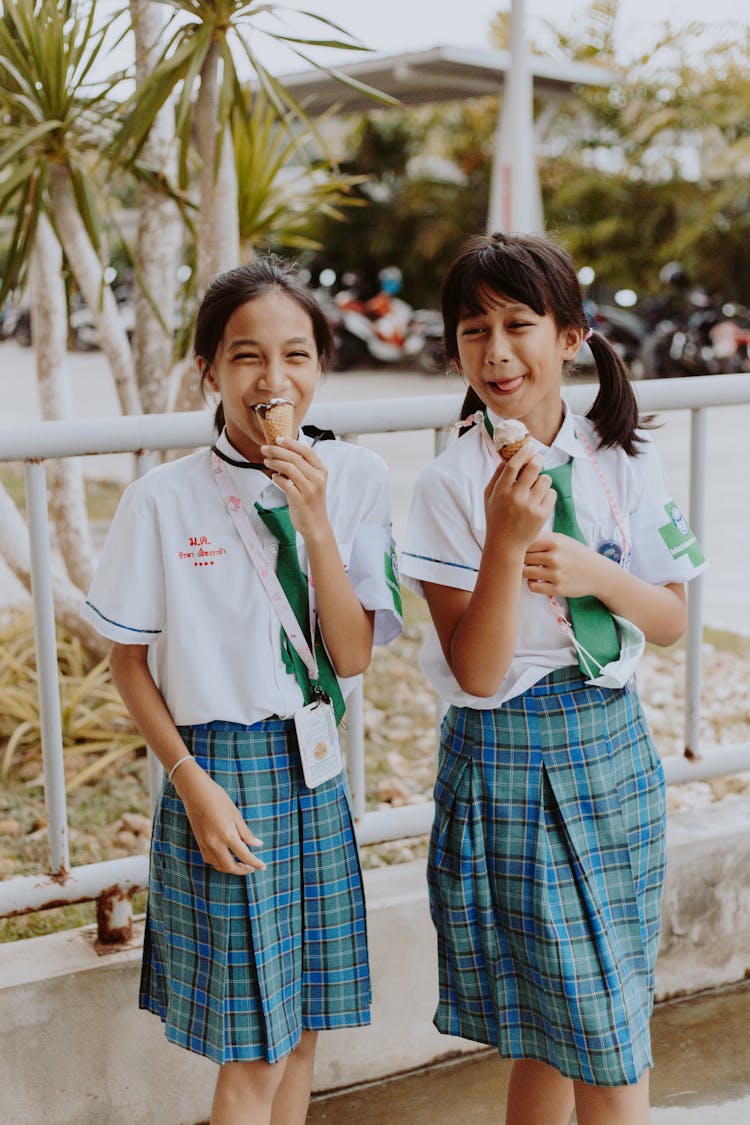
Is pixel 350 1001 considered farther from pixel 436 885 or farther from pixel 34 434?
pixel 34 434

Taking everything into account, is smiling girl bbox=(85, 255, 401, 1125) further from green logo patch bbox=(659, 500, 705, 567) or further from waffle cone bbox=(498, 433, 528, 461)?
green logo patch bbox=(659, 500, 705, 567)

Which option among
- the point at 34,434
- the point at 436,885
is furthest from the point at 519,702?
the point at 34,434

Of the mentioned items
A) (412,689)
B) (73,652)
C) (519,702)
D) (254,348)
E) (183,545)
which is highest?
(254,348)

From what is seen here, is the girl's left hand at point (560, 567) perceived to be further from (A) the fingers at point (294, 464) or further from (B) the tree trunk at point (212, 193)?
(B) the tree trunk at point (212, 193)

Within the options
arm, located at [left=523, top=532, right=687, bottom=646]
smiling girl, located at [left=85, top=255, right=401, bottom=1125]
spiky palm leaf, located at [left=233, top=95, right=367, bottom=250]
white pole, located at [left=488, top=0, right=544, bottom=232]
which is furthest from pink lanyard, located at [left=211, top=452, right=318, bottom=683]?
white pole, located at [left=488, top=0, right=544, bottom=232]

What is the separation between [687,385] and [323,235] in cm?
1815

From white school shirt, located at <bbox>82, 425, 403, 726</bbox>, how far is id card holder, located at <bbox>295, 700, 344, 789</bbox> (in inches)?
1.0

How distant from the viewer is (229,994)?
71.9 inches

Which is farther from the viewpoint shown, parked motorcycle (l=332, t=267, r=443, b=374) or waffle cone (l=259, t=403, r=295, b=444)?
parked motorcycle (l=332, t=267, r=443, b=374)

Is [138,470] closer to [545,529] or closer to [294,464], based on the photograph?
[294,464]

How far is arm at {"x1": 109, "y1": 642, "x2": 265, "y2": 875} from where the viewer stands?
1.76 metres

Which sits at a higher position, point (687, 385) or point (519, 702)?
point (687, 385)

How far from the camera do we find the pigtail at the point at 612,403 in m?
1.94

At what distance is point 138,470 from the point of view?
2262mm
